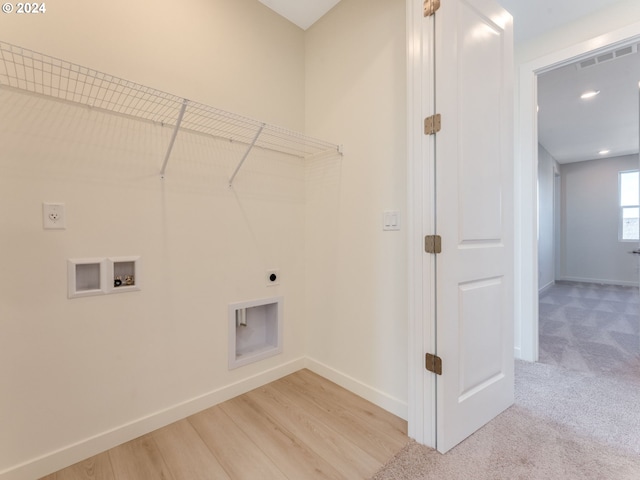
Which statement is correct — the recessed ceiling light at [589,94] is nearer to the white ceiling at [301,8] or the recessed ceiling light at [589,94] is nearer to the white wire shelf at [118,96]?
the white ceiling at [301,8]

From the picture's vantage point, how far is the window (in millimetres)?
5547

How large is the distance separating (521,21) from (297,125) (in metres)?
1.87

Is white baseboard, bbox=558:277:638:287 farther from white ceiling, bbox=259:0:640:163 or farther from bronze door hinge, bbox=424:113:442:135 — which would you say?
bronze door hinge, bbox=424:113:442:135

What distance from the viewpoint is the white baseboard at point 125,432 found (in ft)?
4.04

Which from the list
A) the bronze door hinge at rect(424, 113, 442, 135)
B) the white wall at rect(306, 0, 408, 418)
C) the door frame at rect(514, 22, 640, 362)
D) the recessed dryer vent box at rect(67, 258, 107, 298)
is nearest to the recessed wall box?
the recessed dryer vent box at rect(67, 258, 107, 298)

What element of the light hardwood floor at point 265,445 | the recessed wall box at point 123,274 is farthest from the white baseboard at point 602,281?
the recessed wall box at point 123,274

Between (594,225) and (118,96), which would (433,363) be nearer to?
(118,96)

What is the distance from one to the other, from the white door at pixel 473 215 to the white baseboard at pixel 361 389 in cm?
31

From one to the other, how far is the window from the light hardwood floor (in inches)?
276

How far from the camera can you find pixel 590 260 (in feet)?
20.0

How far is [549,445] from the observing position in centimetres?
142

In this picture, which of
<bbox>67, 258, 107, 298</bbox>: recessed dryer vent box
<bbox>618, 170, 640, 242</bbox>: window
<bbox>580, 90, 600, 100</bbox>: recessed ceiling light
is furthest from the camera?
<bbox>618, 170, 640, 242</bbox>: window

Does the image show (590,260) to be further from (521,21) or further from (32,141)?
(32,141)

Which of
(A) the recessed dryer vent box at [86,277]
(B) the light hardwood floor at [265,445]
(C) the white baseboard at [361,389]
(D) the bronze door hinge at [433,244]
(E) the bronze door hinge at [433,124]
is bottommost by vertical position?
(B) the light hardwood floor at [265,445]
